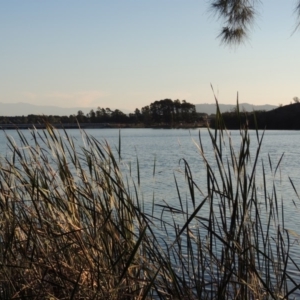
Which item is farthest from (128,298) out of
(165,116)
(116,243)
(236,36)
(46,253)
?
(165,116)

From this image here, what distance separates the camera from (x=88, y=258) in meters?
3.14

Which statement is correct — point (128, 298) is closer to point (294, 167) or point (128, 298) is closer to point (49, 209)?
point (49, 209)

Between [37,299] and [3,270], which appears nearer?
[3,270]

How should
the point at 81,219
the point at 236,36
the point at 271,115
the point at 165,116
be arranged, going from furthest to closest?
the point at 165,116, the point at 271,115, the point at 236,36, the point at 81,219

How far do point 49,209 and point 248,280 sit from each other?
3.85 ft

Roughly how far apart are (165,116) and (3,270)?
5686cm

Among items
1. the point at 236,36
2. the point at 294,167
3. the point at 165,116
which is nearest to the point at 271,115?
the point at 165,116

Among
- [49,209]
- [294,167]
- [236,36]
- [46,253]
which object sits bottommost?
[294,167]

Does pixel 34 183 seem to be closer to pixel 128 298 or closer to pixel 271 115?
pixel 128 298

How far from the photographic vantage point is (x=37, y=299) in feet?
10.5

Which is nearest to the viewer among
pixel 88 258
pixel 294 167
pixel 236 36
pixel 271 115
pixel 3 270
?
pixel 3 270

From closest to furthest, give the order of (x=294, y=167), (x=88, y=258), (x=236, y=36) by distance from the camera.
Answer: (x=88, y=258) < (x=236, y=36) < (x=294, y=167)

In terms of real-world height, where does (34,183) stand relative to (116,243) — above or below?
above

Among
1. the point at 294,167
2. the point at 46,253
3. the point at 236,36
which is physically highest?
the point at 236,36
